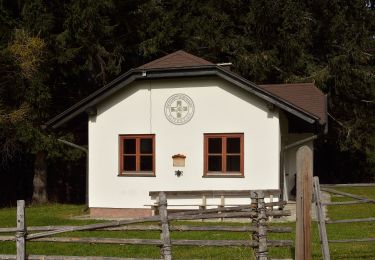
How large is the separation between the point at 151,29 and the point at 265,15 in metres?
7.22

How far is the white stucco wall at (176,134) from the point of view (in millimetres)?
18562

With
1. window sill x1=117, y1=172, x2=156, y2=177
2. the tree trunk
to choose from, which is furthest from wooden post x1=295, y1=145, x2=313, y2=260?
the tree trunk

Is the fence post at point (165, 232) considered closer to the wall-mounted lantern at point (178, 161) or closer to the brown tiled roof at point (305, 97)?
the wall-mounted lantern at point (178, 161)

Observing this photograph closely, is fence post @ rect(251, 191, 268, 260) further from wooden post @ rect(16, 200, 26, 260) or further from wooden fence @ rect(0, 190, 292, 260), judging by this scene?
wooden post @ rect(16, 200, 26, 260)

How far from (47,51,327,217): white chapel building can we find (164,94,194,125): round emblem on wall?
0.10ft

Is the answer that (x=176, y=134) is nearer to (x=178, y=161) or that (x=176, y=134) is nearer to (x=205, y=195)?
(x=178, y=161)

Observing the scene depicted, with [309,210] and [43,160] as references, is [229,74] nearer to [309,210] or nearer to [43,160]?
[309,210]

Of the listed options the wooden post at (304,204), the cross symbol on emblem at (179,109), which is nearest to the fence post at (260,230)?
the wooden post at (304,204)

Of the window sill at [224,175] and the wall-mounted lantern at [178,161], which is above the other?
the wall-mounted lantern at [178,161]

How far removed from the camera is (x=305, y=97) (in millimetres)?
22297

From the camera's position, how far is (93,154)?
20.1 metres

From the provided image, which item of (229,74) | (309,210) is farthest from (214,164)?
(309,210)

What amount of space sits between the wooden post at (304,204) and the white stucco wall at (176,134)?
989 centimetres

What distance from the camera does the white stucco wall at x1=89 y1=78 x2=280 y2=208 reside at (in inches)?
731
